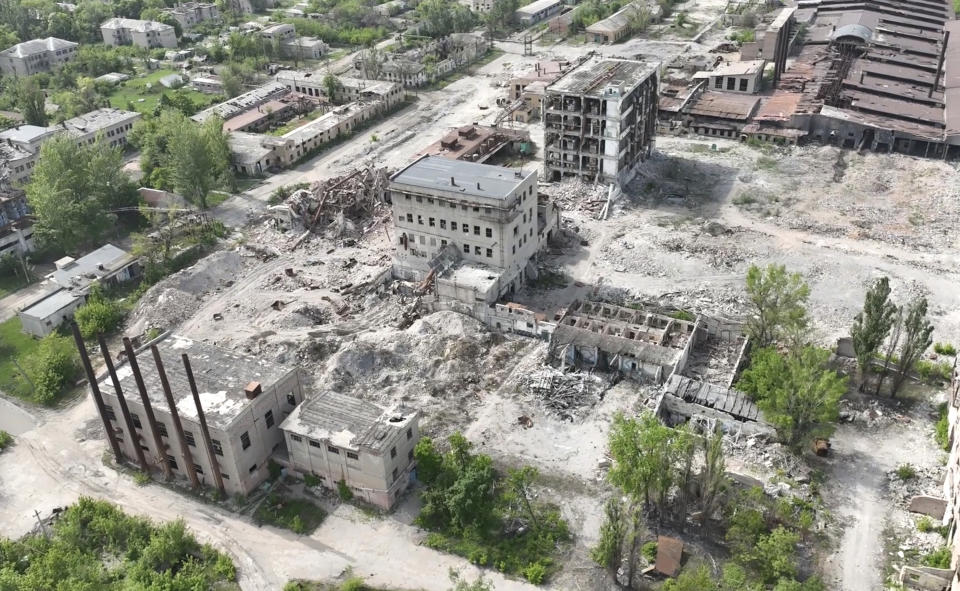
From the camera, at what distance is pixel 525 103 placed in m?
108

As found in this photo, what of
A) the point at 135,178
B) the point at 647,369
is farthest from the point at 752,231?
the point at 135,178

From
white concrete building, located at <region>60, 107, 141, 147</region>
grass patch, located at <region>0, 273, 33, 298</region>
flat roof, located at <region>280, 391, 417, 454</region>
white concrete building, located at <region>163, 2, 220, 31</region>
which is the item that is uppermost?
white concrete building, located at <region>163, 2, 220, 31</region>

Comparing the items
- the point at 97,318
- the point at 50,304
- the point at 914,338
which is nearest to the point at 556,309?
the point at 914,338

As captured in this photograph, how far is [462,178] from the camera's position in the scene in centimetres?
6644

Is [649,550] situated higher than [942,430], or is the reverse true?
[942,430]

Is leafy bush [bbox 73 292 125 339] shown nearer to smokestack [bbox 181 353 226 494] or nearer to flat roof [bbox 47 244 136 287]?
flat roof [bbox 47 244 136 287]

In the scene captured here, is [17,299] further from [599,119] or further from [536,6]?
[536,6]

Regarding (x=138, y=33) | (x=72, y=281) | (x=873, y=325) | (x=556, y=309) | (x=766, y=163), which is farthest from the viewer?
(x=138, y=33)

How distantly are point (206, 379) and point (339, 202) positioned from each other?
1424 inches

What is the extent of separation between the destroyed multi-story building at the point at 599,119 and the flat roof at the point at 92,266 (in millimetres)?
46636

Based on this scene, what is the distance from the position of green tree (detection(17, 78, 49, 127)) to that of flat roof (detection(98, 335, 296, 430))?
240 ft

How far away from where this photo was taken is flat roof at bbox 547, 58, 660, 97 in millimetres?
82062

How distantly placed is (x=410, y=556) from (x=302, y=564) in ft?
20.3

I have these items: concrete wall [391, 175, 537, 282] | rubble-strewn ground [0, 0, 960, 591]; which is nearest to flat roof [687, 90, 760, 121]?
rubble-strewn ground [0, 0, 960, 591]
